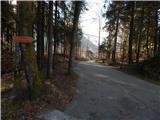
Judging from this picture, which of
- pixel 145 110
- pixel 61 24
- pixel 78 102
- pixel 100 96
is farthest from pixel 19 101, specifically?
pixel 61 24

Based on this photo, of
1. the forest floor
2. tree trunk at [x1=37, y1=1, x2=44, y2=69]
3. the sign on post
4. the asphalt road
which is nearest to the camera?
the forest floor

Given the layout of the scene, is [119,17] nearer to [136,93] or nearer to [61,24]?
[61,24]

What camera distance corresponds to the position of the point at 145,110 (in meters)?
11.5

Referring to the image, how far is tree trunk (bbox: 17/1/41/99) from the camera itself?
10.5 metres

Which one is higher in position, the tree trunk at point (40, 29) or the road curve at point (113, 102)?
the tree trunk at point (40, 29)

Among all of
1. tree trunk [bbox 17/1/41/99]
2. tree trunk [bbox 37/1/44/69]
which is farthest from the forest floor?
tree trunk [bbox 37/1/44/69]

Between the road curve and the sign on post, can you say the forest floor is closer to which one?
the road curve

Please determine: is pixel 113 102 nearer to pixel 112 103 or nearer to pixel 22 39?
pixel 112 103

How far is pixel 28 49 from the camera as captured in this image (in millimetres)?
10633

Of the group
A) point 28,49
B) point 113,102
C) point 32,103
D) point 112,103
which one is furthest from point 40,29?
point 32,103

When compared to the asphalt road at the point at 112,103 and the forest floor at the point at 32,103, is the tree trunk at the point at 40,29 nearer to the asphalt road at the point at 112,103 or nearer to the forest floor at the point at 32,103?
the asphalt road at the point at 112,103

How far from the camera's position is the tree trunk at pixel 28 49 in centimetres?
1049

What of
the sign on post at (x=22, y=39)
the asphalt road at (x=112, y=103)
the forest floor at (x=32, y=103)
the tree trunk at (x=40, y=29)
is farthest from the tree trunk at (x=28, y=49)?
the tree trunk at (x=40, y=29)

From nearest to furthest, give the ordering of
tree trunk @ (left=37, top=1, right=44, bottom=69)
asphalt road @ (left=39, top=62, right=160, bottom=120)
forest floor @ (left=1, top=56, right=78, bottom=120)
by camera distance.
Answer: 1. forest floor @ (left=1, top=56, right=78, bottom=120)
2. asphalt road @ (left=39, top=62, right=160, bottom=120)
3. tree trunk @ (left=37, top=1, right=44, bottom=69)
